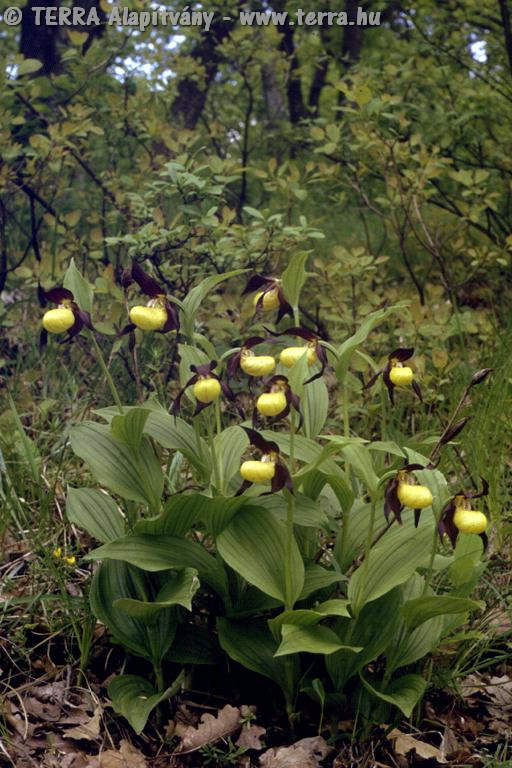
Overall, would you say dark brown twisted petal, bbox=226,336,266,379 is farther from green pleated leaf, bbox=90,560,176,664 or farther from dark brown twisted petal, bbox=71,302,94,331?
green pleated leaf, bbox=90,560,176,664

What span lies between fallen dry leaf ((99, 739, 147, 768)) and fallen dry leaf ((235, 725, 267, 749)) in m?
0.20

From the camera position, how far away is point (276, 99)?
6738 millimetres

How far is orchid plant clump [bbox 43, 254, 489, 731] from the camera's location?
1.41 metres

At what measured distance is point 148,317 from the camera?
4.57 ft

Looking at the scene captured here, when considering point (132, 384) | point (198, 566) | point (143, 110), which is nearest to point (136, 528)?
point (198, 566)

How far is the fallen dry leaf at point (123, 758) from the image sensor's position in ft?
4.82

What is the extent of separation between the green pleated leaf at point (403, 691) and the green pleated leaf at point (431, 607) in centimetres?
13

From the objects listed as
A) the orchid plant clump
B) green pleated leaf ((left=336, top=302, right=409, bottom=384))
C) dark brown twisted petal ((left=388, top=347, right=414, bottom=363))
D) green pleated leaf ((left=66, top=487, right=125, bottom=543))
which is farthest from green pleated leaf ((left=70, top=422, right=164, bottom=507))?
dark brown twisted petal ((left=388, top=347, right=414, bottom=363))

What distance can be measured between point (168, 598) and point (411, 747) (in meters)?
0.58

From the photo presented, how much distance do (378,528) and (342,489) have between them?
0.17m

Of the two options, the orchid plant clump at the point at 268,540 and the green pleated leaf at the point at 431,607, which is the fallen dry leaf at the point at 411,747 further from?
the green pleated leaf at the point at 431,607

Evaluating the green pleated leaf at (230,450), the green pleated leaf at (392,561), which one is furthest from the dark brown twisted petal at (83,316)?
the green pleated leaf at (392,561)

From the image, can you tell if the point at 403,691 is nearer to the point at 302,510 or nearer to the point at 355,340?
the point at 302,510

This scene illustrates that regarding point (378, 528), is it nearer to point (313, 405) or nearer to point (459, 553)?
point (459, 553)
